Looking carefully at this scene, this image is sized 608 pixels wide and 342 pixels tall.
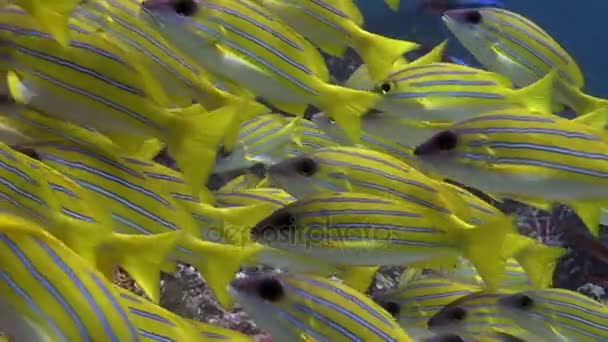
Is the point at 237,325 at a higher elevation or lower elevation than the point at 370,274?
lower

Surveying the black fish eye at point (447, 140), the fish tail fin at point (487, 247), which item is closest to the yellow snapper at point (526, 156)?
the black fish eye at point (447, 140)

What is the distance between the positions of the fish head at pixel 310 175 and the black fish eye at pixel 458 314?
81 cm

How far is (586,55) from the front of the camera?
1345 inches

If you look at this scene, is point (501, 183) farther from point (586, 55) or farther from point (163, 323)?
point (586, 55)

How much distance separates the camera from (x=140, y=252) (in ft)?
6.55

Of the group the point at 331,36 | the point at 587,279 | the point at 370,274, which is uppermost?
the point at 331,36

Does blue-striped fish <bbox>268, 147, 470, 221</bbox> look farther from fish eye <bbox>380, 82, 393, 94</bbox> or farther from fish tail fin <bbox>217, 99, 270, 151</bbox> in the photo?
fish eye <bbox>380, 82, 393, 94</bbox>

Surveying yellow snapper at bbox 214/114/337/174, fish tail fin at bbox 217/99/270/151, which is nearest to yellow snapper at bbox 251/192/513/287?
fish tail fin at bbox 217/99/270/151

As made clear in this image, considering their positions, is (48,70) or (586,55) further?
(586,55)

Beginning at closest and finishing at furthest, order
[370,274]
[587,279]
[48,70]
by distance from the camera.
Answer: [48,70] → [370,274] → [587,279]

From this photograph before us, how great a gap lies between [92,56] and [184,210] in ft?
2.09

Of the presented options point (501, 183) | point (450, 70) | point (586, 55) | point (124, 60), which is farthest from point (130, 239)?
point (586, 55)

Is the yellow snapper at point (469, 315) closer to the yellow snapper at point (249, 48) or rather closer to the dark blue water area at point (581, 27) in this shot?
the yellow snapper at point (249, 48)

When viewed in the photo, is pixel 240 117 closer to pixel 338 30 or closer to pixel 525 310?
pixel 338 30
